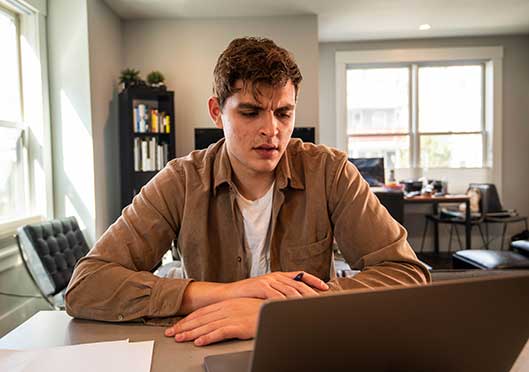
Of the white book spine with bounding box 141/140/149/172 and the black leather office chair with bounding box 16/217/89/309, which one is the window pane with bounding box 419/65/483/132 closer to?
the white book spine with bounding box 141/140/149/172

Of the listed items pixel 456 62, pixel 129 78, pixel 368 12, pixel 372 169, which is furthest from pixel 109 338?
pixel 456 62

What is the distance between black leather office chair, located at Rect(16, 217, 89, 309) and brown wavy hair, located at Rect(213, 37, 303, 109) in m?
2.09

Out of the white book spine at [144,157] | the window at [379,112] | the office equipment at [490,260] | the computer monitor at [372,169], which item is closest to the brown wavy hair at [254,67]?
the office equipment at [490,260]

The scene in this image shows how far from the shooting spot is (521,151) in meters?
5.73

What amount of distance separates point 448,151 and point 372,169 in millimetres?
1281

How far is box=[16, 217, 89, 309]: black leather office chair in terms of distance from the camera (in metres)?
2.66

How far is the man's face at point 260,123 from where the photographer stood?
3.58 feet

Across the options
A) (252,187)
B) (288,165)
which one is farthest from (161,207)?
(288,165)

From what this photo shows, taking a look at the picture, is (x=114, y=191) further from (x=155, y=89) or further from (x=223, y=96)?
(x=223, y=96)

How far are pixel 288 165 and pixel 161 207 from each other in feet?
1.20

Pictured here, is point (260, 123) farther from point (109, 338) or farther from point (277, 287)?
point (109, 338)

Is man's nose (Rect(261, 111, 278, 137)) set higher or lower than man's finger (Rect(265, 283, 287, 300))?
higher

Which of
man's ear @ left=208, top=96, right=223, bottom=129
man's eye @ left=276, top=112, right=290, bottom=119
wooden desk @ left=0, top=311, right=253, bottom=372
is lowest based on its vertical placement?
wooden desk @ left=0, top=311, right=253, bottom=372

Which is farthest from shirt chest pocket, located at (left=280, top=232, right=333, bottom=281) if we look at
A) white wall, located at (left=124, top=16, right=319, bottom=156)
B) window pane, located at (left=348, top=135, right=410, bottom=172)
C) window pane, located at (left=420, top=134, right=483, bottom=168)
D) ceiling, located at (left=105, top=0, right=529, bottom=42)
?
window pane, located at (left=420, top=134, right=483, bottom=168)
